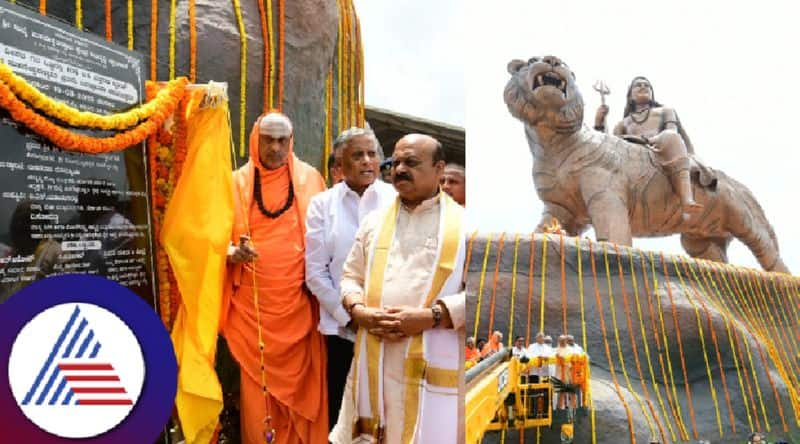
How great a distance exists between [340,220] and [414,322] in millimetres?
458

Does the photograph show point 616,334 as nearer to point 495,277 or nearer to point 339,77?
point 495,277

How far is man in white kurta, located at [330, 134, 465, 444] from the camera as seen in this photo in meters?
1.96

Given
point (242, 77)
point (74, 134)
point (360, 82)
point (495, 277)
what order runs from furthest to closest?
point (360, 82) < point (242, 77) < point (495, 277) < point (74, 134)

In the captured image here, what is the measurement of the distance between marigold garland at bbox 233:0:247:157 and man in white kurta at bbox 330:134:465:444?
24.6 inches

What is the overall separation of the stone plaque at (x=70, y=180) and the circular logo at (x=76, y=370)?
14 cm

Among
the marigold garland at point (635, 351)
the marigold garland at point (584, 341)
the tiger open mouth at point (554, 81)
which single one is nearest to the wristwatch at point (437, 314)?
the marigold garland at point (584, 341)

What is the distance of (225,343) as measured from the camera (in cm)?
235

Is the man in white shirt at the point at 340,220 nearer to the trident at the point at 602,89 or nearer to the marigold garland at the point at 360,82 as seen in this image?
the marigold garland at the point at 360,82

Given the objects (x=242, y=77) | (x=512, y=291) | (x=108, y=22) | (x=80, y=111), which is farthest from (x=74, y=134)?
(x=512, y=291)

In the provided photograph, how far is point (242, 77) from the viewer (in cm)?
241

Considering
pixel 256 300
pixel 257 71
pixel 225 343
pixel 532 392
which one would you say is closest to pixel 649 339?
pixel 532 392

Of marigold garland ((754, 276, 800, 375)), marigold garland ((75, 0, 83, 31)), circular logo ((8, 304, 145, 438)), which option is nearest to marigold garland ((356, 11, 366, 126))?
marigold garland ((75, 0, 83, 31))

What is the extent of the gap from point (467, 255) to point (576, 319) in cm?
33

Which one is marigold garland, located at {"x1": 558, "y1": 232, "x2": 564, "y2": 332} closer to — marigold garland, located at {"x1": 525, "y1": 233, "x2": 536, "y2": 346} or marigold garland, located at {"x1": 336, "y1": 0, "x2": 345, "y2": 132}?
marigold garland, located at {"x1": 525, "y1": 233, "x2": 536, "y2": 346}
